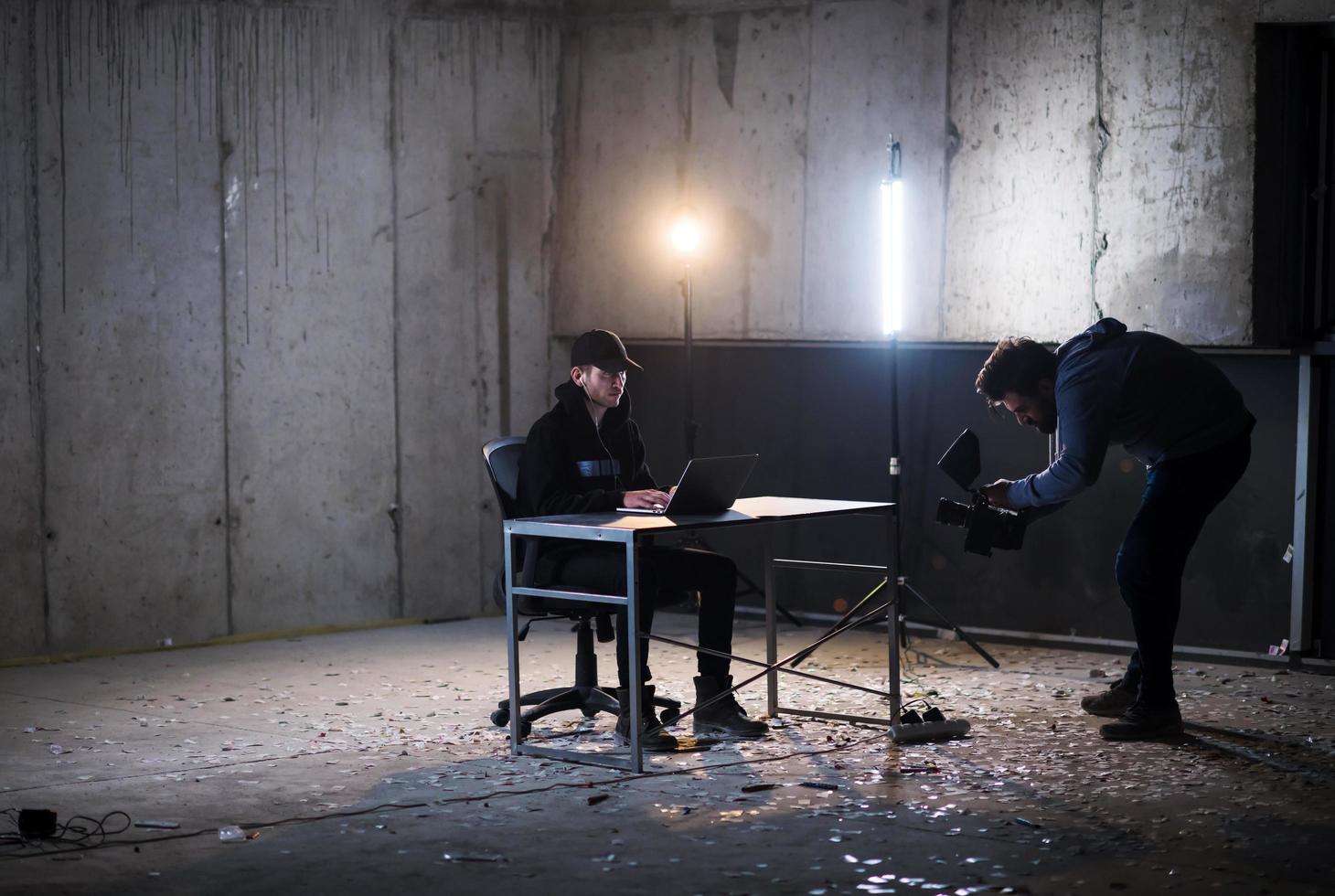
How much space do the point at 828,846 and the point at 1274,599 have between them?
11.2ft

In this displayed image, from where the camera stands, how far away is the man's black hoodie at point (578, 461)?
208 inches

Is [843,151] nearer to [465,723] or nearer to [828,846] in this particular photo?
[465,723]

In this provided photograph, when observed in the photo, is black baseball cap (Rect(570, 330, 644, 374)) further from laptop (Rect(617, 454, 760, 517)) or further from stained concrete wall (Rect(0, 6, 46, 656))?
stained concrete wall (Rect(0, 6, 46, 656))

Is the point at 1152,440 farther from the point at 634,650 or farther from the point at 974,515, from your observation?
the point at 634,650

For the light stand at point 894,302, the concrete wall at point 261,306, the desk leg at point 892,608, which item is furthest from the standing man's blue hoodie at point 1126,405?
the concrete wall at point 261,306

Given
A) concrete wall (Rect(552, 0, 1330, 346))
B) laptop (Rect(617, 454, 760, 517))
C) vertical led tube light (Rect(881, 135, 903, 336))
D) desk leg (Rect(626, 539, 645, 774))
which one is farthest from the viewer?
vertical led tube light (Rect(881, 135, 903, 336))

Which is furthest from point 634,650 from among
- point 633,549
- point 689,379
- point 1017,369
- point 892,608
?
point 689,379

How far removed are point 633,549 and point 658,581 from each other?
0.60m

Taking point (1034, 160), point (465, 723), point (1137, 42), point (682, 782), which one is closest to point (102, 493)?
point (465, 723)

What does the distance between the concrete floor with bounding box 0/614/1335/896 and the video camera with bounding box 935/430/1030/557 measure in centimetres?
64

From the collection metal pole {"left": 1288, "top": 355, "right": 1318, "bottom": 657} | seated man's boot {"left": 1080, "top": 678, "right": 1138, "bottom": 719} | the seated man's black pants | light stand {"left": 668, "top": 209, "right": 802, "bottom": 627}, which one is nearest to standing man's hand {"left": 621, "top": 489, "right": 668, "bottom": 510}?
the seated man's black pants

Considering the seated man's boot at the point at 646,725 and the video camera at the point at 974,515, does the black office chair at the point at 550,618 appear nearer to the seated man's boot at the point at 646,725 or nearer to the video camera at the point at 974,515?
the seated man's boot at the point at 646,725

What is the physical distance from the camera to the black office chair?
209 inches

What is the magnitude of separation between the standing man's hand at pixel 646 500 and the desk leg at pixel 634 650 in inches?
13.7
